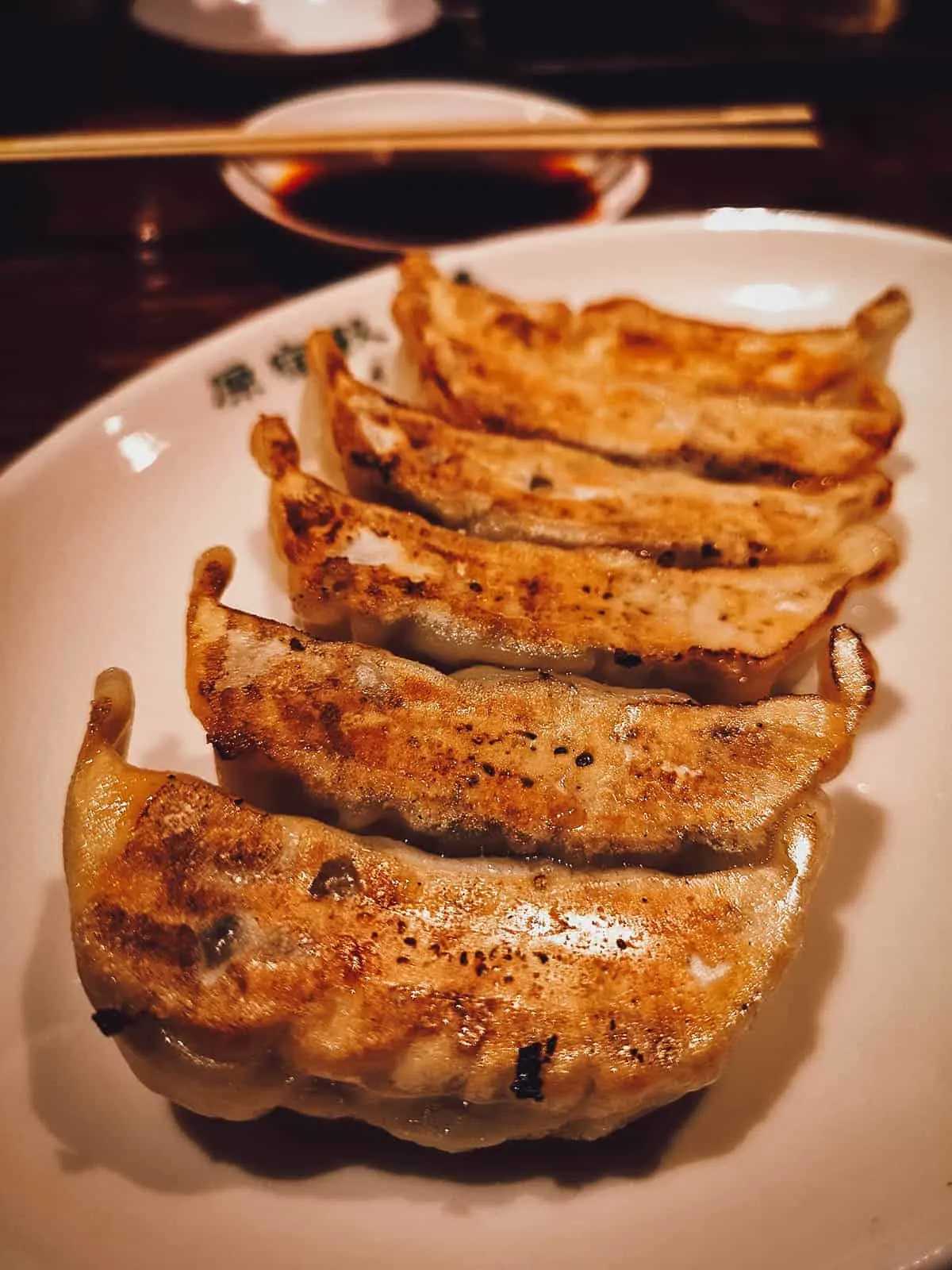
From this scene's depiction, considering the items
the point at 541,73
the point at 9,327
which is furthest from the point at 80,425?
the point at 541,73

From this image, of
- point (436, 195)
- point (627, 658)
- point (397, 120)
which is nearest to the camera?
point (627, 658)

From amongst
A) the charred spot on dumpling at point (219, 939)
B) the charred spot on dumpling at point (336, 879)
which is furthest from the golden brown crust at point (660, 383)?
the charred spot on dumpling at point (219, 939)

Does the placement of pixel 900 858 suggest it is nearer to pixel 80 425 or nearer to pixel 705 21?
pixel 80 425

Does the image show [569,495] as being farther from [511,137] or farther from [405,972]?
[511,137]

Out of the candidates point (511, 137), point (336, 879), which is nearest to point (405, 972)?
point (336, 879)

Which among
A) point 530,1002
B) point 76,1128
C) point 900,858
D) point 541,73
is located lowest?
point 76,1128

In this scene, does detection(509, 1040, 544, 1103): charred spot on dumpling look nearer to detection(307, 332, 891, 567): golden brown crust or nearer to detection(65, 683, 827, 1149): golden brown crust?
detection(65, 683, 827, 1149): golden brown crust
